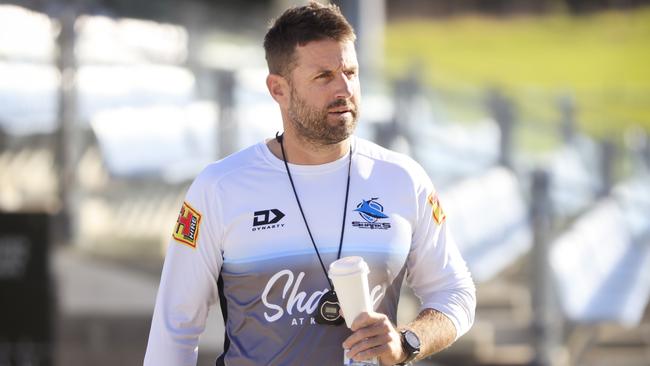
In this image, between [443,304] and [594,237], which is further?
[594,237]

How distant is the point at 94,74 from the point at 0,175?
0.89 m

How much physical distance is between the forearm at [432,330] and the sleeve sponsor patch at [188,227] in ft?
1.93

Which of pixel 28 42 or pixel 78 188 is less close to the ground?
pixel 28 42

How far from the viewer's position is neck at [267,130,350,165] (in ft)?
11.2

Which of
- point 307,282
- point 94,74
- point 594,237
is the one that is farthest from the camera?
point 594,237

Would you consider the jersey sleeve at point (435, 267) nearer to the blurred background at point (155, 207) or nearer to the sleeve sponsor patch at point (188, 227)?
the sleeve sponsor patch at point (188, 227)

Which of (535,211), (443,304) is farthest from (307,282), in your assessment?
(535,211)

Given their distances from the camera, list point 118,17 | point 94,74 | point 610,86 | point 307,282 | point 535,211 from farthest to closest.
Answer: point 610,86
point 118,17
point 94,74
point 535,211
point 307,282

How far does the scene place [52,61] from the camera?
845 cm

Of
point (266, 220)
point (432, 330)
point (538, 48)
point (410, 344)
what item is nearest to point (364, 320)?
point (410, 344)

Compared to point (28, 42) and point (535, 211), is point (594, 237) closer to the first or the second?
point (535, 211)

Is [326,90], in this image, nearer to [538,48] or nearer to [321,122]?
[321,122]

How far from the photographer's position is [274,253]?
337 centimetres

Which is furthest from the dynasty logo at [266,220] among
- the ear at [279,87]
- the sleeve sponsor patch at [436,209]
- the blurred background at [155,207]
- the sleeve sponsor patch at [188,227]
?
the blurred background at [155,207]
